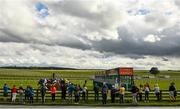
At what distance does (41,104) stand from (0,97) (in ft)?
21.7

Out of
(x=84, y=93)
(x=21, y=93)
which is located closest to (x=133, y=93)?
(x=84, y=93)

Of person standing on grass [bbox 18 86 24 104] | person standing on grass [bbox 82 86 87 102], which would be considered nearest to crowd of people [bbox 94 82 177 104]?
person standing on grass [bbox 82 86 87 102]

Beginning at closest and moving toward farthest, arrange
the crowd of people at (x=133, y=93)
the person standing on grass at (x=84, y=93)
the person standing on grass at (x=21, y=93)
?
1. the crowd of people at (x=133, y=93)
2. the person standing on grass at (x=21, y=93)
3. the person standing on grass at (x=84, y=93)

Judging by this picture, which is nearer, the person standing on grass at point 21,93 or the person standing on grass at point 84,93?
the person standing on grass at point 21,93

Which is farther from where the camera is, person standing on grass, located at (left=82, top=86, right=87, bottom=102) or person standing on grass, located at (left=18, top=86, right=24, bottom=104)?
person standing on grass, located at (left=82, top=86, right=87, bottom=102)

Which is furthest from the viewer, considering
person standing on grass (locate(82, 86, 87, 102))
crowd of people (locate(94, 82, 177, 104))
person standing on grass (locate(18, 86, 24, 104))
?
person standing on grass (locate(82, 86, 87, 102))

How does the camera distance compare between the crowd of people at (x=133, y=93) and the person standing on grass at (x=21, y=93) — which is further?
the person standing on grass at (x=21, y=93)

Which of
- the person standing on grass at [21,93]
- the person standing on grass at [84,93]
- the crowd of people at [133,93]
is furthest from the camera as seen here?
the person standing on grass at [84,93]

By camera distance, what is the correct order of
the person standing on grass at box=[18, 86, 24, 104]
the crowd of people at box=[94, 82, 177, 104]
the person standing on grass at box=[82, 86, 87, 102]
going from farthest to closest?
the person standing on grass at box=[82, 86, 87, 102], the person standing on grass at box=[18, 86, 24, 104], the crowd of people at box=[94, 82, 177, 104]

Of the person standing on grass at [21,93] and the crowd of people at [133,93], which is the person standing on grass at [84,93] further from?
the person standing on grass at [21,93]

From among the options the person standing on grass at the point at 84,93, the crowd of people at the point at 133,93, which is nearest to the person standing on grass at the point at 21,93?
the person standing on grass at the point at 84,93

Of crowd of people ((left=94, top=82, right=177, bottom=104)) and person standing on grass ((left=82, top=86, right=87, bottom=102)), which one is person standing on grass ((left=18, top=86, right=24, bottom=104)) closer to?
person standing on grass ((left=82, top=86, right=87, bottom=102))

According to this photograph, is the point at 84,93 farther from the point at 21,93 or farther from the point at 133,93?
the point at 21,93

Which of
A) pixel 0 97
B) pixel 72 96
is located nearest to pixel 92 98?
pixel 72 96
